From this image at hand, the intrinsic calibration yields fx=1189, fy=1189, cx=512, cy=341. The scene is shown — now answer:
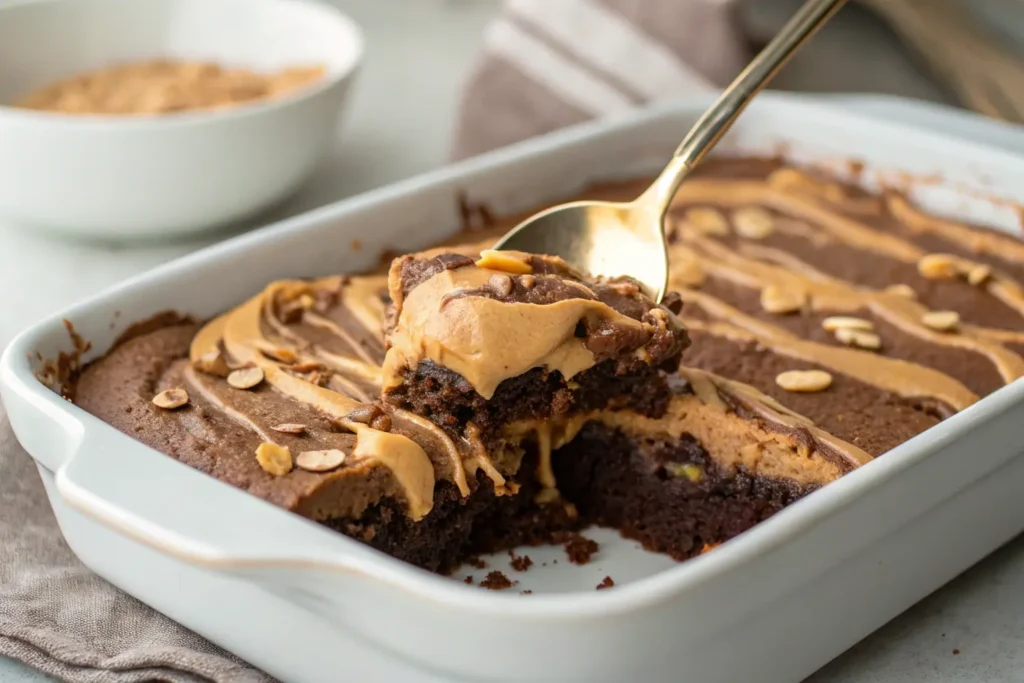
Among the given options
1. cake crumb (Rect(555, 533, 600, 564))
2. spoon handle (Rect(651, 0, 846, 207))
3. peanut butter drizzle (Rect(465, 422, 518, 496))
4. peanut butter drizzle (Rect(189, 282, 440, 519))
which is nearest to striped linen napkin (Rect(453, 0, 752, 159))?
spoon handle (Rect(651, 0, 846, 207))

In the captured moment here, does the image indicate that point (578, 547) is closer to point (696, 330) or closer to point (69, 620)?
point (696, 330)

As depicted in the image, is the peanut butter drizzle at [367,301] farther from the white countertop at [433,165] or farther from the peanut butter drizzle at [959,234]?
the peanut butter drizzle at [959,234]

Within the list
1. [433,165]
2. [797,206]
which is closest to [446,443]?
[797,206]

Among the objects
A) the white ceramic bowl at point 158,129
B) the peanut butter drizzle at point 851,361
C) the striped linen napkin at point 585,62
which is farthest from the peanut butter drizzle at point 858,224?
the white ceramic bowl at point 158,129

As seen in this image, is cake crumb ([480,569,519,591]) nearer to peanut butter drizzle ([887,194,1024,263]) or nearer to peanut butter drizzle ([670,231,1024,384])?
peanut butter drizzle ([670,231,1024,384])

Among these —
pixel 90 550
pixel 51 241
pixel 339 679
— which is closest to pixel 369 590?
pixel 339 679
